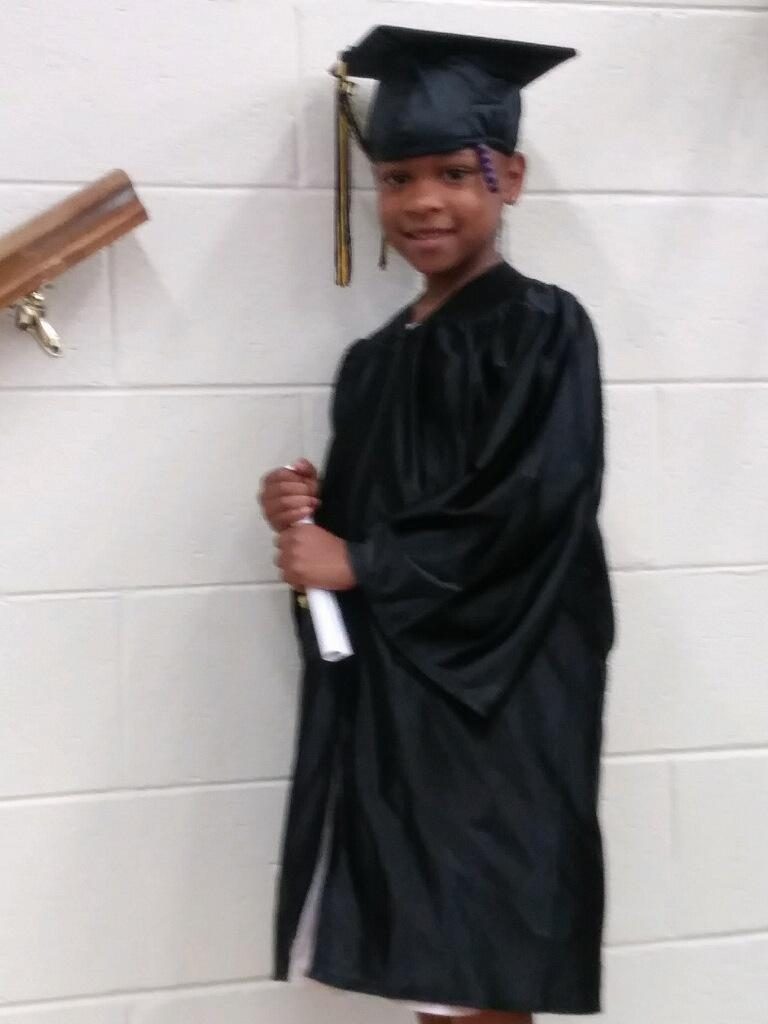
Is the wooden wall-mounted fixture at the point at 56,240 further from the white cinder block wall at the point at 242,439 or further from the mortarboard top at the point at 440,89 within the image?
the mortarboard top at the point at 440,89

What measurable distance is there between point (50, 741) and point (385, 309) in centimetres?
49

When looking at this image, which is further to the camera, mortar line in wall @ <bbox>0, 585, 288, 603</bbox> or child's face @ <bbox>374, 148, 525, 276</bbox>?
mortar line in wall @ <bbox>0, 585, 288, 603</bbox>

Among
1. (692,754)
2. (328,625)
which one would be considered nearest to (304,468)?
(328,625)

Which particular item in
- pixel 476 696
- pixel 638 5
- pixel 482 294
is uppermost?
pixel 638 5

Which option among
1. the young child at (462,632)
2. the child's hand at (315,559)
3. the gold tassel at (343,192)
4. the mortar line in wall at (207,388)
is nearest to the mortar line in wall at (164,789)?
the young child at (462,632)

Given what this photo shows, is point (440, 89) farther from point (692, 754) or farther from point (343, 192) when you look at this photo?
point (692, 754)

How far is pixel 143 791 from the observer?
1.00m

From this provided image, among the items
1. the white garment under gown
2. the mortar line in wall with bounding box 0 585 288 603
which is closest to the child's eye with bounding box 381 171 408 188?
the mortar line in wall with bounding box 0 585 288 603

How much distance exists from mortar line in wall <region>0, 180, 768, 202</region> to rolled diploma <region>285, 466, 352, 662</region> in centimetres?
37

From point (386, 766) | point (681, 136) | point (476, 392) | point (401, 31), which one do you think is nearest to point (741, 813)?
point (386, 766)

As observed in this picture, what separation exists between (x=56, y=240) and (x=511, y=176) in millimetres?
370

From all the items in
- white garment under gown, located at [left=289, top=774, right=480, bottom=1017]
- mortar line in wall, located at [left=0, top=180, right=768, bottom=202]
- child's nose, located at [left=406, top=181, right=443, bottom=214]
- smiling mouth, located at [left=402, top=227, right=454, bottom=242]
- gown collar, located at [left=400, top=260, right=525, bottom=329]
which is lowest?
white garment under gown, located at [left=289, top=774, right=480, bottom=1017]

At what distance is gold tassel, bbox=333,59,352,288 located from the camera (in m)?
0.94

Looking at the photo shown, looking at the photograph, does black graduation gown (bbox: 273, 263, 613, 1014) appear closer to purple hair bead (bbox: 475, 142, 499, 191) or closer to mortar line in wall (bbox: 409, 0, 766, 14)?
purple hair bead (bbox: 475, 142, 499, 191)
